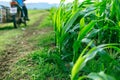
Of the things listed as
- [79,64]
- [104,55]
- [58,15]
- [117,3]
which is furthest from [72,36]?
[79,64]

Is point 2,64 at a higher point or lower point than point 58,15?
lower

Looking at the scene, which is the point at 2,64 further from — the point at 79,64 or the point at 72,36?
the point at 79,64

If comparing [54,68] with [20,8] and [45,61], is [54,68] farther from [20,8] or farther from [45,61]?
[20,8]

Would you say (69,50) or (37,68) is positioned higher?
(69,50)

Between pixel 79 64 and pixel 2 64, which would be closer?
pixel 79 64

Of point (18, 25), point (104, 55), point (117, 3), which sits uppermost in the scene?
point (117, 3)

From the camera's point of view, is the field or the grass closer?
the field

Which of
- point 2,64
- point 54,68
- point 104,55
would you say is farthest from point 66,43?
point 104,55

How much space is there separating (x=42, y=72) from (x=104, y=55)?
1287 millimetres

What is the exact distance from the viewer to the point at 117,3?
368cm

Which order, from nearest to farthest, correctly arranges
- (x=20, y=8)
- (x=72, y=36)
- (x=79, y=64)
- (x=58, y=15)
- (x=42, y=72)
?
1. (x=79, y=64)
2. (x=42, y=72)
3. (x=72, y=36)
4. (x=58, y=15)
5. (x=20, y=8)

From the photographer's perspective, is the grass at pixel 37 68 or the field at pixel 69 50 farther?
the grass at pixel 37 68

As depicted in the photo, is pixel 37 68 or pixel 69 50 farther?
pixel 69 50

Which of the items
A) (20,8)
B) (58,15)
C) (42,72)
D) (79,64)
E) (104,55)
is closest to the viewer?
(79,64)
